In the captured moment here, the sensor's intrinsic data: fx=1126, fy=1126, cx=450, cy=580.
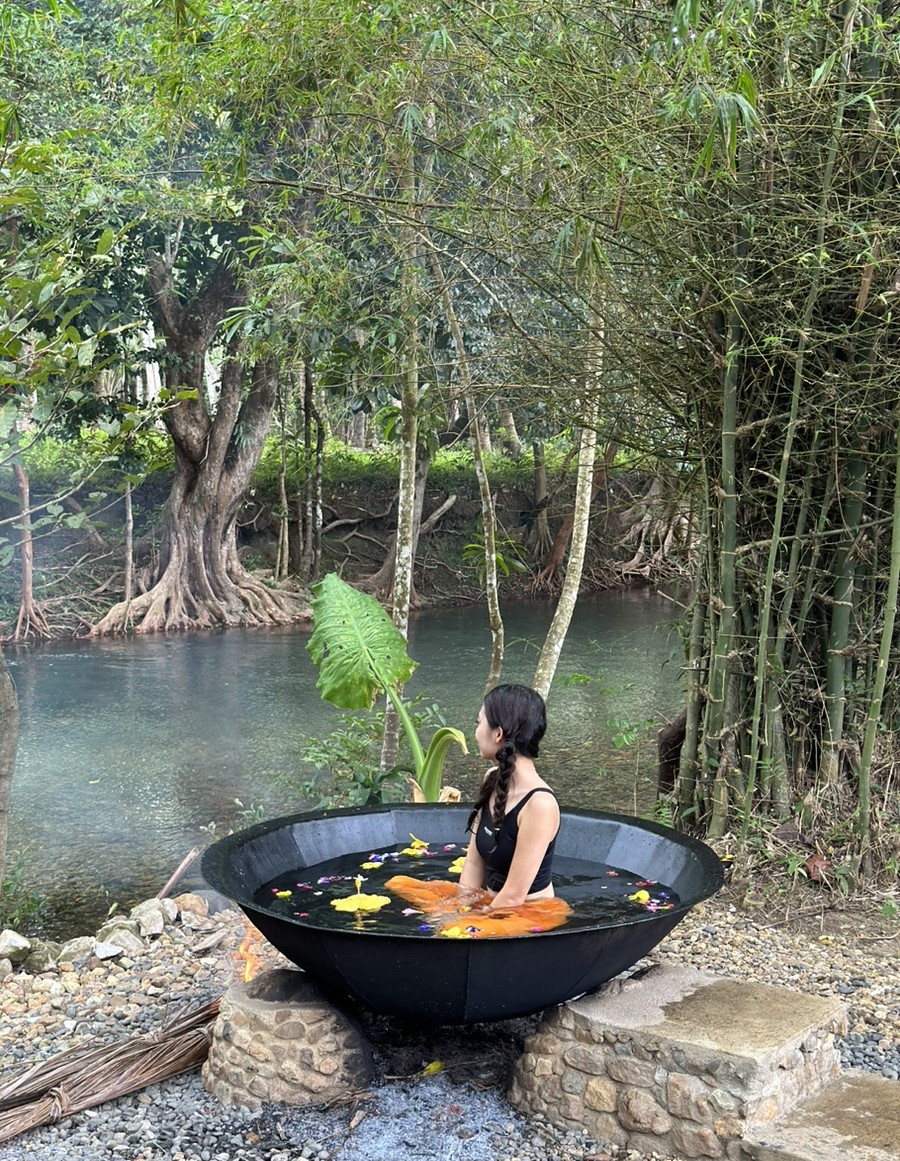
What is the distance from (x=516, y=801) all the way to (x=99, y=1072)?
115cm

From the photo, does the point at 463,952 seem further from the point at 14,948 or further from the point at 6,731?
the point at 14,948

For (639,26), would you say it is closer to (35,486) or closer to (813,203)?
(813,203)

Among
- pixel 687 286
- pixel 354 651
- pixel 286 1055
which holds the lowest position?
pixel 286 1055

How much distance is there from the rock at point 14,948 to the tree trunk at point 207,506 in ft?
28.1

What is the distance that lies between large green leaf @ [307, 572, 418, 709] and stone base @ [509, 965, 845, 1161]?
224 cm

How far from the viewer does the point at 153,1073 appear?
104 inches

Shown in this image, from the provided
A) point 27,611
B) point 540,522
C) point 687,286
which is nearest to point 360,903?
point 687,286

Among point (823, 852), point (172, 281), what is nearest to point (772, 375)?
point (823, 852)

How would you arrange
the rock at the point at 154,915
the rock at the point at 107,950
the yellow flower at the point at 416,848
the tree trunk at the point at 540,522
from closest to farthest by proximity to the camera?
the yellow flower at the point at 416,848 → the rock at the point at 107,950 → the rock at the point at 154,915 → the tree trunk at the point at 540,522

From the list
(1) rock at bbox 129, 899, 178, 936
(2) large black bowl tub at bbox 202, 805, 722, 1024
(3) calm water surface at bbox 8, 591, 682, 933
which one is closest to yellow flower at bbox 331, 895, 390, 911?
(2) large black bowl tub at bbox 202, 805, 722, 1024

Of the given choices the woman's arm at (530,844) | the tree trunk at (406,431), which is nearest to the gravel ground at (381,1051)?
the woman's arm at (530,844)

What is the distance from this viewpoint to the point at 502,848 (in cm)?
288

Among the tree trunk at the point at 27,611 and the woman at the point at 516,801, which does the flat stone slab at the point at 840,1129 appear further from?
the tree trunk at the point at 27,611

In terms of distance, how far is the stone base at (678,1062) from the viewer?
227 centimetres
